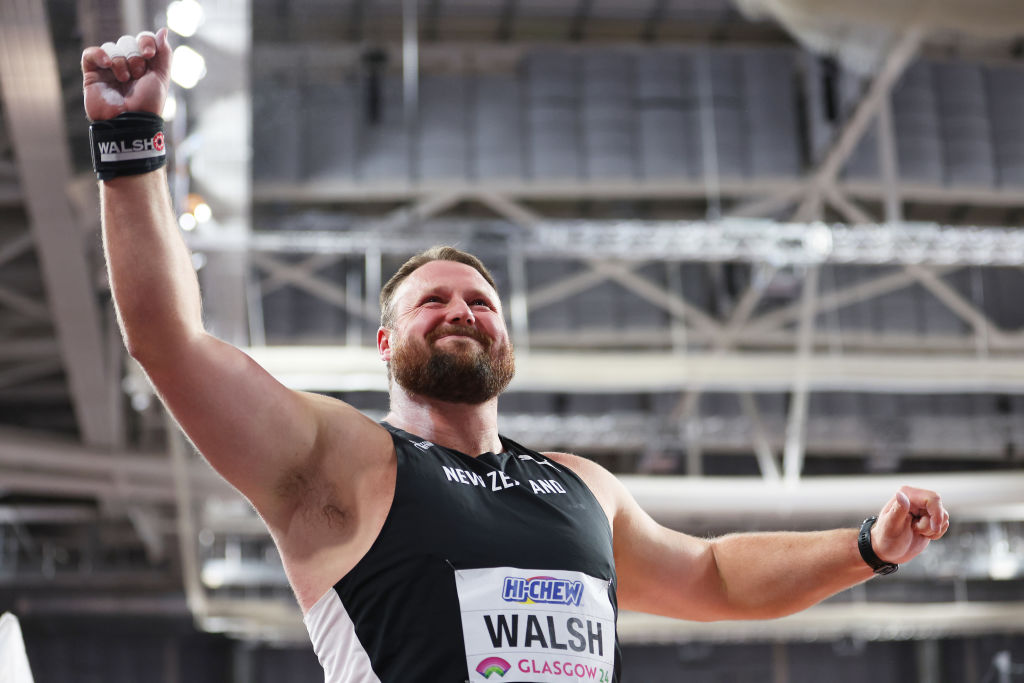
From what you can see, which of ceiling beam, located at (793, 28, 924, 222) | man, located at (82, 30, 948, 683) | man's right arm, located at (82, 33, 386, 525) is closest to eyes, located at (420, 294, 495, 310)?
man, located at (82, 30, 948, 683)

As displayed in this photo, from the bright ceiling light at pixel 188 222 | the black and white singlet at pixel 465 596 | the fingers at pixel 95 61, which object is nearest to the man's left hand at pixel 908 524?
the black and white singlet at pixel 465 596

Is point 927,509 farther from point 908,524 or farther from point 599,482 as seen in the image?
point 599,482

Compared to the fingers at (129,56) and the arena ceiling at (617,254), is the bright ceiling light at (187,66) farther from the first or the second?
the fingers at (129,56)

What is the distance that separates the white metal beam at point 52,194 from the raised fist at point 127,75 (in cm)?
734

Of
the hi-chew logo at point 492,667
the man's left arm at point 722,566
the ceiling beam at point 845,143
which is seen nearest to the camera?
the hi-chew logo at point 492,667

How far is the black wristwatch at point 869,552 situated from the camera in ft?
8.21

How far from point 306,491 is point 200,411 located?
29 centimetres

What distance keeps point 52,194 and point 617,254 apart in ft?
18.9

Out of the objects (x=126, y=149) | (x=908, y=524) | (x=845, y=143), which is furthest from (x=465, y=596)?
(x=845, y=143)

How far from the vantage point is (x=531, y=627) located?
2.00m

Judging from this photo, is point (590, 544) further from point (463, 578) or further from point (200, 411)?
point (200, 411)

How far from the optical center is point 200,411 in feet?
→ 5.96

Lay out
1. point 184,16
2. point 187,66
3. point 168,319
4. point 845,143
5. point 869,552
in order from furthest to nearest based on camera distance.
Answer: point 845,143
point 187,66
point 184,16
point 869,552
point 168,319

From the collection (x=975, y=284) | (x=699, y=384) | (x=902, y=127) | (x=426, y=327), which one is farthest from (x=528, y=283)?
(x=426, y=327)
